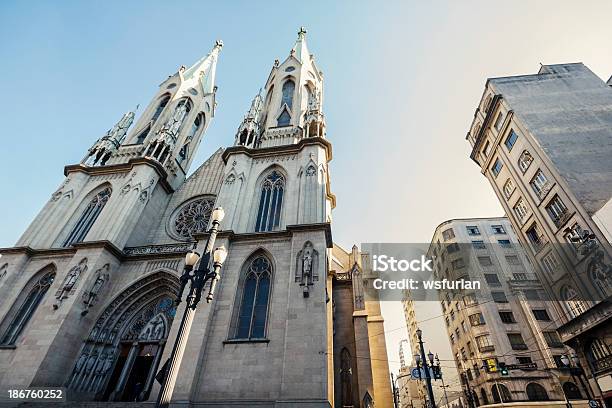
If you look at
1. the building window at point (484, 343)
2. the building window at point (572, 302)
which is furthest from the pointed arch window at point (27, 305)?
the building window at point (484, 343)

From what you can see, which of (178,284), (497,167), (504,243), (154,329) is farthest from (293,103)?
(504,243)

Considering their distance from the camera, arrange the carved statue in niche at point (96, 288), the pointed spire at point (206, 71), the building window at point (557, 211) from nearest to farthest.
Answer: the carved statue in niche at point (96, 288) < the building window at point (557, 211) < the pointed spire at point (206, 71)

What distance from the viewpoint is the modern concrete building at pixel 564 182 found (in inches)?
623

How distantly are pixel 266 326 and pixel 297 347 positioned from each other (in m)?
1.88

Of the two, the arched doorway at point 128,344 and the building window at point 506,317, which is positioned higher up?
the building window at point 506,317

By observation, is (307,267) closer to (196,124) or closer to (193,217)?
(193,217)

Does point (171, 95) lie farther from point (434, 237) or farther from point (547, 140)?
point (434, 237)

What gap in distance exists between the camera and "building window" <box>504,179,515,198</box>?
24798mm

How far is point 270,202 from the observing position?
55.7 ft

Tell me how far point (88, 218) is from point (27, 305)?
5.54m

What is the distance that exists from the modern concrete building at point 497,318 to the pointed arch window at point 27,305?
91.8 ft

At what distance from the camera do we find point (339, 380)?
50.3 feet

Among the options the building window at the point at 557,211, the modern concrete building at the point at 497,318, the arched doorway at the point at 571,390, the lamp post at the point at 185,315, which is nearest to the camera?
the lamp post at the point at 185,315

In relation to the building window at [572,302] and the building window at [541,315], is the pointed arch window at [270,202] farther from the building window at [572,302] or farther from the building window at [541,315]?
the building window at [541,315]
